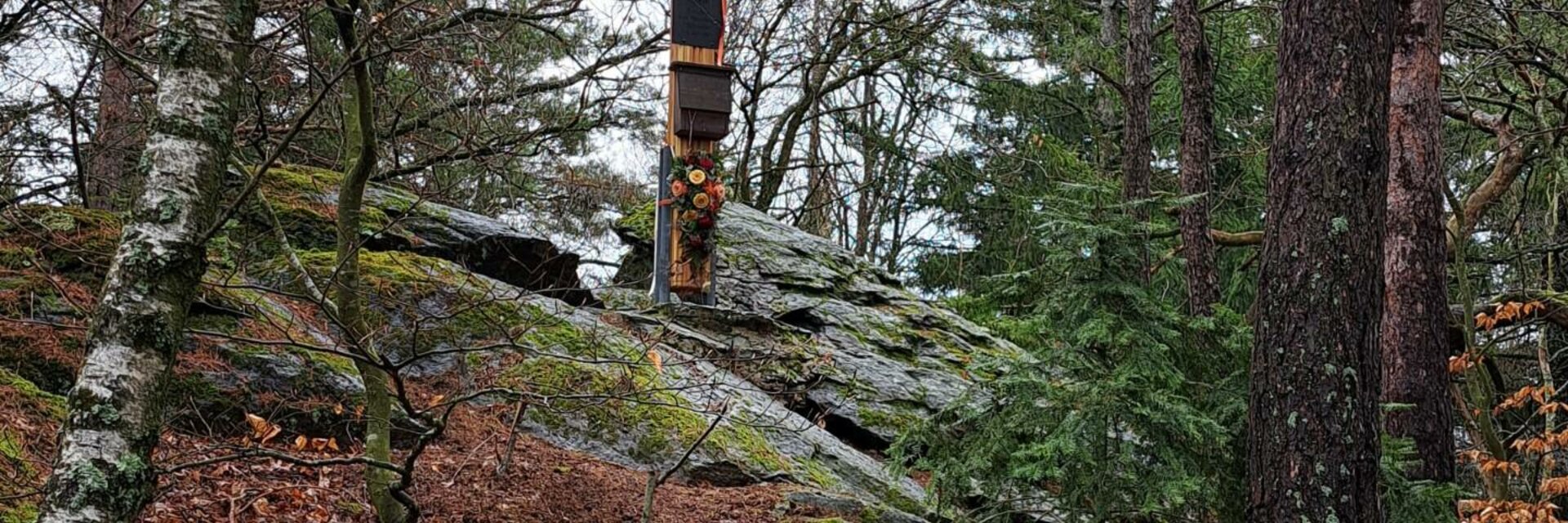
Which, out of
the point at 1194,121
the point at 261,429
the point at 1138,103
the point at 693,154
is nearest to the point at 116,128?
the point at 261,429

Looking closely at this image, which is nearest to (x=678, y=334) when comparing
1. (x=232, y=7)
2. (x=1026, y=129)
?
(x=232, y=7)

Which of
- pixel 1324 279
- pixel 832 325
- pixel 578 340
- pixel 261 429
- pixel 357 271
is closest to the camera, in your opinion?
pixel 357 271

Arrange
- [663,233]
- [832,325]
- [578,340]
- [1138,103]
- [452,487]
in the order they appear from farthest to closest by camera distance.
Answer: [832,325], [1138,103], [663,233], [578,340], [452,487]

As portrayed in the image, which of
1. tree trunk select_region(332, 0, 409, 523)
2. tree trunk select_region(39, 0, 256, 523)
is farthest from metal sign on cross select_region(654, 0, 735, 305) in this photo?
tree trunk select_region(39, 0, 256, 523)

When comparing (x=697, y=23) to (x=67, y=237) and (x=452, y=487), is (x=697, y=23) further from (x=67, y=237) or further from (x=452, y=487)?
(x=67, y=237)

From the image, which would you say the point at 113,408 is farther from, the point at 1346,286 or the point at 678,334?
the point at 678,334

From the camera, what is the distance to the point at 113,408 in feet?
7.77

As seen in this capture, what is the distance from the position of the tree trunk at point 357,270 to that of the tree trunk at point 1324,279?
3372 mm

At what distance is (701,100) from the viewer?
7.65 m

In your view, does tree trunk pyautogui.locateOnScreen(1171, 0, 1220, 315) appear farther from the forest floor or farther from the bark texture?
the bark texture

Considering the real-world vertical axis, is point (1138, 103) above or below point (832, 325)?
above

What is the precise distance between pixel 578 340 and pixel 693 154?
167 cm

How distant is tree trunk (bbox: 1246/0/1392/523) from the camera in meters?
4.44

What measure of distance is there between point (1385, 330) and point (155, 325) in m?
6.54
